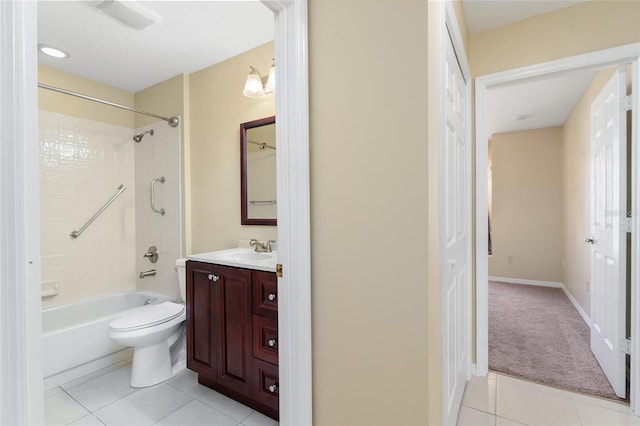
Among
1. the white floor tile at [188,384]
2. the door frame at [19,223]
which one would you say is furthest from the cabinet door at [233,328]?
the door frame at [19,223]

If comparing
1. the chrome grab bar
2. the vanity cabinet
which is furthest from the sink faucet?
the chrome grab bar

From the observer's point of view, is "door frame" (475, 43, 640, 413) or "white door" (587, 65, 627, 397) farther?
"white door" (587, 65, 627, 397)

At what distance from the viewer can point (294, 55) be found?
116cm

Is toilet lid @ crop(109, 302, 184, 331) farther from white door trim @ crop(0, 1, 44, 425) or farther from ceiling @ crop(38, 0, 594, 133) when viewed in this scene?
ceiling @ crop(38, 0, 594, 133)

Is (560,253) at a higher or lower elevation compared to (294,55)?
lower

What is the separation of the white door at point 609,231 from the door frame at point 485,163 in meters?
0.10

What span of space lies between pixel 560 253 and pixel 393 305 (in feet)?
16.2

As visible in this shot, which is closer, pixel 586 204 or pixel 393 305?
pixel 393 305

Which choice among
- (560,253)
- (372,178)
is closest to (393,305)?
(372,178)

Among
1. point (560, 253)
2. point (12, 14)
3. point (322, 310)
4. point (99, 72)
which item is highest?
point (99, 72)

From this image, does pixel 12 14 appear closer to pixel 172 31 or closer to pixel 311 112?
pixel 311 112

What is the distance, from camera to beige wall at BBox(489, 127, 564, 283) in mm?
4621

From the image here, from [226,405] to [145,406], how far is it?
51cm

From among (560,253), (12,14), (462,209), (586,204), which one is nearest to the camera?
(12,14)
